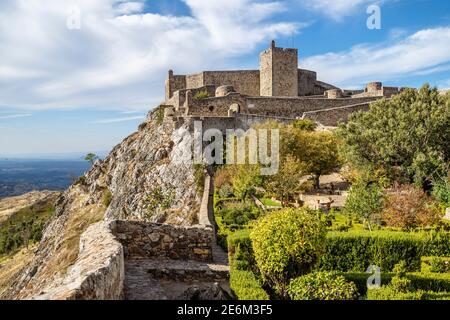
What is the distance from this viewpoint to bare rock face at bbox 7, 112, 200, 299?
31644mm

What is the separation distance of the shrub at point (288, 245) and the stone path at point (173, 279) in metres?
1.30

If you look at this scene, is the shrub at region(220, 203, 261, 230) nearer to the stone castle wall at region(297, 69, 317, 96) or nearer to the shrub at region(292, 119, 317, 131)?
the shrub at region(292, 119, 317, 131)

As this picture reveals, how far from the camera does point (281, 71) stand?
4988cm

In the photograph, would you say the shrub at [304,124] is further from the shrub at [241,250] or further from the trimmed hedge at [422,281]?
the trimmed hedge at [422,281]

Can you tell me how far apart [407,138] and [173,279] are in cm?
2108

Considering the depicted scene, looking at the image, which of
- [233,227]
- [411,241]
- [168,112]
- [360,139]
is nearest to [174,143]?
[168,112]

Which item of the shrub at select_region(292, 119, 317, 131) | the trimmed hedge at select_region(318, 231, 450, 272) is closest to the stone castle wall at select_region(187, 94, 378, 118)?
the shrub at select_region(292, 119, 317, 131)

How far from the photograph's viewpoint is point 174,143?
128 feet

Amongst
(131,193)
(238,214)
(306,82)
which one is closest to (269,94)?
(306,82)

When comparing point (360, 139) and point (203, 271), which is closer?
point (203, 271)

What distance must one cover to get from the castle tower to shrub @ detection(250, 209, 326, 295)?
4063 centimetres
